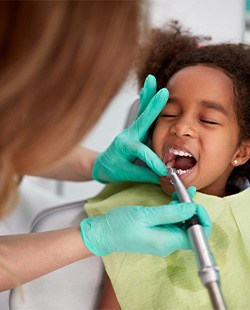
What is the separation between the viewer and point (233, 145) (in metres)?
1.26

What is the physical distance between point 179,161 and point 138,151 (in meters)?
0.11

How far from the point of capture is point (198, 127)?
3.94 ft

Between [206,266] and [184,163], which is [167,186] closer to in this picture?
[184,163]

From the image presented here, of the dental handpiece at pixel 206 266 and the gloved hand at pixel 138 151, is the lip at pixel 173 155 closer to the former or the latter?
the gloved hand at pixel 138 151

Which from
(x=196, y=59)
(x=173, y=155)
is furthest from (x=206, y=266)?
(x=196, y=59)

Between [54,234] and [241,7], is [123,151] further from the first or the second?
[241,7]

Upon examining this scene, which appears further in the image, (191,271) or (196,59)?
(196,59)

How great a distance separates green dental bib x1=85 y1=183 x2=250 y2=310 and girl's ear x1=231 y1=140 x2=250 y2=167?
102 millimetres

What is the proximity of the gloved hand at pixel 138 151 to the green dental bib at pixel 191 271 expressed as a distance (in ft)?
0.52

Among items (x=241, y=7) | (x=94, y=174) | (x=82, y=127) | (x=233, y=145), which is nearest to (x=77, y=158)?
(x=94, y=174)

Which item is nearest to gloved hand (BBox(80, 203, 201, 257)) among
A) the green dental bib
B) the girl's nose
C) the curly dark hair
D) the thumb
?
the thumb

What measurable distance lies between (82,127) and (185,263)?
49cm

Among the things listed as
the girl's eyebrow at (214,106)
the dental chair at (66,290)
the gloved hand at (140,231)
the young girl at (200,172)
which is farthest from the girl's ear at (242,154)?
the dental chair at (66,290)

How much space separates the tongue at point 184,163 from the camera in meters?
1.24
